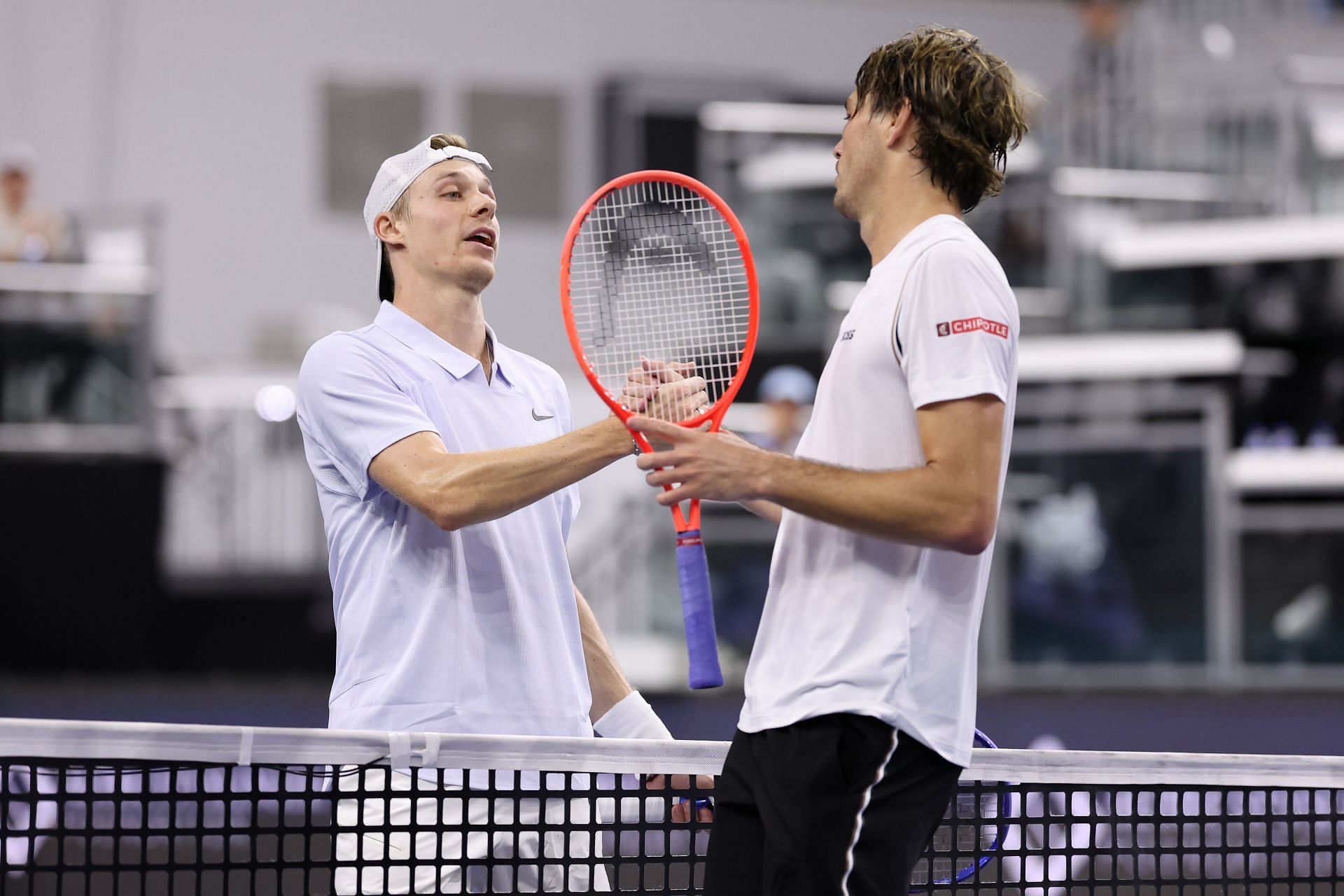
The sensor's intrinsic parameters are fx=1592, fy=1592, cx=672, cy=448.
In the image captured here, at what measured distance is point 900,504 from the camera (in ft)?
6.64

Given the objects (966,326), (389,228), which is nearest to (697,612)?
(966,326)

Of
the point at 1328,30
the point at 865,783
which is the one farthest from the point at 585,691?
the point at 1328,30

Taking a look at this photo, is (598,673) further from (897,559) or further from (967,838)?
(897,559)

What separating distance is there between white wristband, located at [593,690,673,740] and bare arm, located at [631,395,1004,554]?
1.02 metres

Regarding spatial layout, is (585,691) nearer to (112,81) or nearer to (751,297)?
(751,297)

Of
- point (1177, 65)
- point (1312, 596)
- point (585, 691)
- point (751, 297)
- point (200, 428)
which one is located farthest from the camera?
point (1177, 65)

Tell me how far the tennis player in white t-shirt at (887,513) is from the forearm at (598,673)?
0.87 metres

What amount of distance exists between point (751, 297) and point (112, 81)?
45.6 feet

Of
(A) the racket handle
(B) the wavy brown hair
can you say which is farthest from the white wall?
(B) the wavy brown hair

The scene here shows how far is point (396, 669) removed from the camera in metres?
2.73

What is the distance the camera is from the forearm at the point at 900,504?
2021 millimetres

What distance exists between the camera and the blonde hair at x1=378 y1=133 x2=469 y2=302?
3.04 meters

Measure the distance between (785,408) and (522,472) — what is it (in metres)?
5.93

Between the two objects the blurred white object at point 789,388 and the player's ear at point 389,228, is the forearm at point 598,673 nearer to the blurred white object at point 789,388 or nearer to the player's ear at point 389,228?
the player's ear at point 389,228
